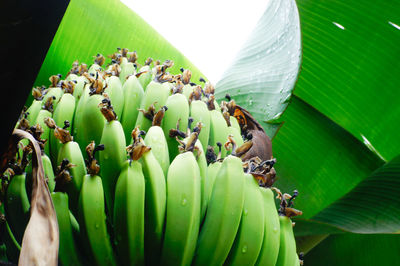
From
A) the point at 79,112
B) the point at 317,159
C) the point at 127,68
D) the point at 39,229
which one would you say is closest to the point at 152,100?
the point at 79,112

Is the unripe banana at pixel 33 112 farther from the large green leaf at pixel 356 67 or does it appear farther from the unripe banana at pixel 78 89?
the large green leaf at pixel 356 67

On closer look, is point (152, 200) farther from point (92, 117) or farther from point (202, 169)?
point (92, 117)

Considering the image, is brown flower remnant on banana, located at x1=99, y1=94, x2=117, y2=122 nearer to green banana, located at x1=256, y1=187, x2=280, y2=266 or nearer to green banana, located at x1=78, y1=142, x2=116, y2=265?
green banana, located at x1=78, y1=142, x2=116, y2=265

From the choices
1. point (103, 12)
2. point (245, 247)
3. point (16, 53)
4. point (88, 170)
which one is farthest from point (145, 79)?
point (16, 53)

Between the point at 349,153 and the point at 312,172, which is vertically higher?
the point at 349,153

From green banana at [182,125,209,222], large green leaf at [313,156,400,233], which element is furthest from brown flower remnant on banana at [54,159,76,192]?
large green leaf at [313,156,400,233]

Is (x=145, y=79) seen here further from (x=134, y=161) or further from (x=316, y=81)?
(x=316, y=81)
